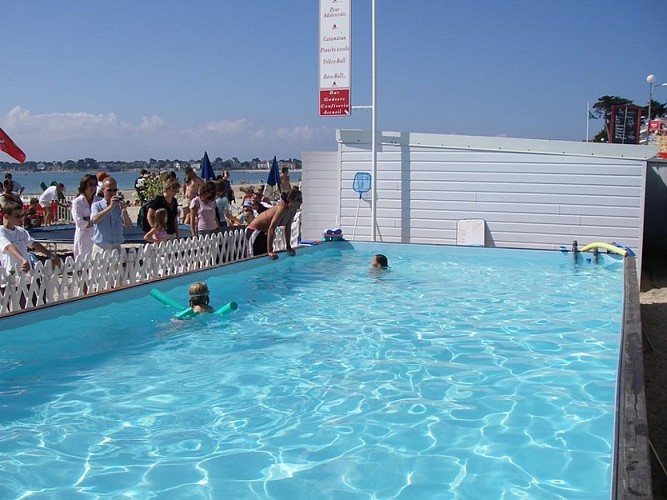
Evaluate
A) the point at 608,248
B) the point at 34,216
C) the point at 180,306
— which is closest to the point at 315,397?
the point at 180,306

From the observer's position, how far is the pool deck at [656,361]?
4.71m

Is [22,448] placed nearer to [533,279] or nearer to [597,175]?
[533,279]

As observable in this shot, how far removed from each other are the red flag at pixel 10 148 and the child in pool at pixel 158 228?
21.1ft

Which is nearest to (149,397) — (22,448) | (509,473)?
(22,448)

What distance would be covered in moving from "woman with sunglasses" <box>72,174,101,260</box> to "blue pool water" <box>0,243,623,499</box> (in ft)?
3.95

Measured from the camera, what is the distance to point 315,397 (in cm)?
551

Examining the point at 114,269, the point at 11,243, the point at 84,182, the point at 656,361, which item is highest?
the point at 84,182

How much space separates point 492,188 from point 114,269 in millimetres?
8048

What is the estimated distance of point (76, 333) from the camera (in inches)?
279

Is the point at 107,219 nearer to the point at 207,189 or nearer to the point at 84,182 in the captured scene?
the point at 84,182

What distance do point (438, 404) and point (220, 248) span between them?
6.38 m

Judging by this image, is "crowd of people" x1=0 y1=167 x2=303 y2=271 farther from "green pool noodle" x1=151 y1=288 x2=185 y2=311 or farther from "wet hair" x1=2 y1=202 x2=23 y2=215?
"green pool noodle" x1=151 y1=288 x2=185 y2=311

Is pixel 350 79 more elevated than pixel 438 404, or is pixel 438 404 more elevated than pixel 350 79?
pixel 350 79

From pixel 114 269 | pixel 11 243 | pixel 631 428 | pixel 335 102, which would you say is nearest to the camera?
pixel 631 428
